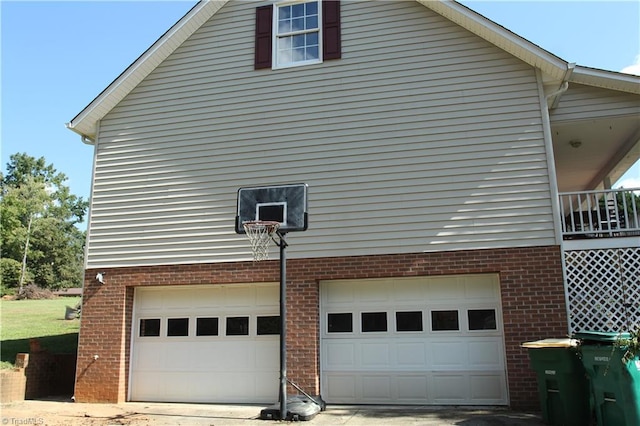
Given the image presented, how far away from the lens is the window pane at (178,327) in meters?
10.9

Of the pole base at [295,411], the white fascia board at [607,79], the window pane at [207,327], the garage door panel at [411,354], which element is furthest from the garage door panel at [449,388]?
the white fascia board at [607,79]

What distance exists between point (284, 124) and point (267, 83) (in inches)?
40.3

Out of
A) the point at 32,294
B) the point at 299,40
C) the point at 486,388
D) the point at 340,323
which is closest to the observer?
the point at 486,388

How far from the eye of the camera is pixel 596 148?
1216cm

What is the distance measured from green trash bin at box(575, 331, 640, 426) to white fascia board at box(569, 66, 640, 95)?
201 inches

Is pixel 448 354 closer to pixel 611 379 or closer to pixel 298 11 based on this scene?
pixel 611 379

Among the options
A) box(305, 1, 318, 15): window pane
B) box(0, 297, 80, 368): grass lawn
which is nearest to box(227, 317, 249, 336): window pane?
box(0, 297, 80, 368): grass lawn

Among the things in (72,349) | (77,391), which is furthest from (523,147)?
(72,349)

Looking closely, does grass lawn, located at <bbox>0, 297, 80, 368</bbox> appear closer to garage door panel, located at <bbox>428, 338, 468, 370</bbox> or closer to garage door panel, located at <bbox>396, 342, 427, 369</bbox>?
garage door panel, located at <bbox>396, 342, 427, 369</bbox>

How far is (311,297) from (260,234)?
1.62m

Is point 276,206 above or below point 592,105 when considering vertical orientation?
below

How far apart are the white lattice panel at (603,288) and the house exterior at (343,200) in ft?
0.56

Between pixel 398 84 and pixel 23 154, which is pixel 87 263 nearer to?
pixel 398 84

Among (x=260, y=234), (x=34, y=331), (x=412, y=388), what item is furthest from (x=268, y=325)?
(x=34, y=331)
